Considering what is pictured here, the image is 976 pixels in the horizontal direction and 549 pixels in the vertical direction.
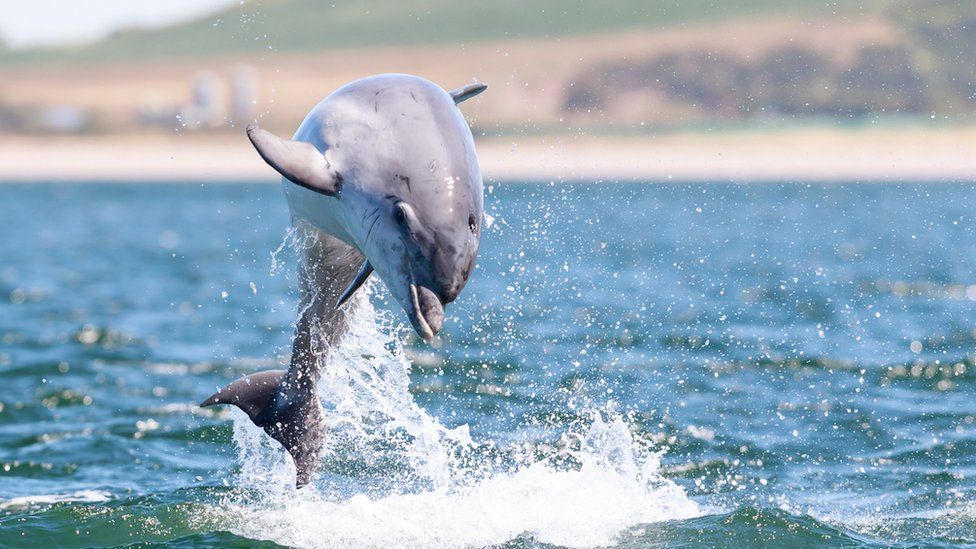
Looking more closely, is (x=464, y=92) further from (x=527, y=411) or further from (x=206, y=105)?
(x=206, y=105)

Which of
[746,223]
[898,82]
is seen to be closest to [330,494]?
[746,223]

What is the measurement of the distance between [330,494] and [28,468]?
3.47 meters

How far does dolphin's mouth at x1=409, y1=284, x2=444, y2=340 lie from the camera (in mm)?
8320

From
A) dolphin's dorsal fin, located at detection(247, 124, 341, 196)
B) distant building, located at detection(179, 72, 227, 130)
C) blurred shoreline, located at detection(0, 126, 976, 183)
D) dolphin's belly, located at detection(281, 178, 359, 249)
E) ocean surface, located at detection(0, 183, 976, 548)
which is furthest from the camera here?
distant building, located at detection(179, 72, 227, 130)

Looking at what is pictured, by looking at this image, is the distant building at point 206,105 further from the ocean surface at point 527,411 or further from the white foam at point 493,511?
the white foam at point 493,511

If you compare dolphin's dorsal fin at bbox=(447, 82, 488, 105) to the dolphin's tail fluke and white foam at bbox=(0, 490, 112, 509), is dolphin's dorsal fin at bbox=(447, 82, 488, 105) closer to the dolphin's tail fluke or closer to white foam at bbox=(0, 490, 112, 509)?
the dolphin's tail fluke

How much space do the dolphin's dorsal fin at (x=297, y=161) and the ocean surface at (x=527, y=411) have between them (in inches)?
76.7

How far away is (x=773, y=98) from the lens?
13988 centimetres

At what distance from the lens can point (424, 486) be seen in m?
11.8

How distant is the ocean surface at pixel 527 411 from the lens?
10742 mm

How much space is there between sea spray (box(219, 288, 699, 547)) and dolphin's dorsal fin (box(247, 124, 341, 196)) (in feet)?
8.16

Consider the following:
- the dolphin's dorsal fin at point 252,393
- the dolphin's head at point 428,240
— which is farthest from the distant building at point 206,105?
the dolphin's head at point 428,240

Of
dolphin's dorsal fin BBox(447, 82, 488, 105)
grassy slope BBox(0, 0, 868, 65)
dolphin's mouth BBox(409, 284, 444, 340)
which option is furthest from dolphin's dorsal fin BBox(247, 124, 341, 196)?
grassy slope BBox(0, 0, 868, 65)

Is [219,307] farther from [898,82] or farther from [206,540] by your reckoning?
[898,82]
